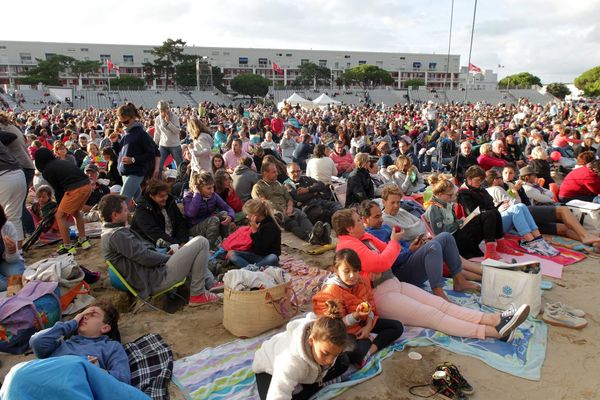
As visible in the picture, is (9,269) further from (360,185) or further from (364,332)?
(360,185)

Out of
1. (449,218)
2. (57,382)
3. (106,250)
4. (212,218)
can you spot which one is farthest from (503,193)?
(57,382)

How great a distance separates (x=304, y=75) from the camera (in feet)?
252

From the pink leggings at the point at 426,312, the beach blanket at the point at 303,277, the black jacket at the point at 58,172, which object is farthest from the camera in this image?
the black jacket at the point at 58,172

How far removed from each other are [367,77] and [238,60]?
95.8 feet

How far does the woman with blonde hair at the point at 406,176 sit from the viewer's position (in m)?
7.74

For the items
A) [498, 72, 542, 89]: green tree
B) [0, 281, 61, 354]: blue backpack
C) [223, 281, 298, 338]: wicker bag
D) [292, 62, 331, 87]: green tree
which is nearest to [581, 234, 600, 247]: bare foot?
[223, 281, 298, 338]: wicker bag

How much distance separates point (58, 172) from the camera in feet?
16.2

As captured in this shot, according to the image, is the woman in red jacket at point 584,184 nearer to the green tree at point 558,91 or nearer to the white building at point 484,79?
the green tree at point 558,91

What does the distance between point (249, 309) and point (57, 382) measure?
201 centimetres

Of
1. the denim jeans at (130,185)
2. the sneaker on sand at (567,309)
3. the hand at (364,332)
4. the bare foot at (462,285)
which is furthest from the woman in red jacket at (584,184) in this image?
the denim jeans at (130,185)

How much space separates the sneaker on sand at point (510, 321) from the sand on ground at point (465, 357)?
12.0 inches

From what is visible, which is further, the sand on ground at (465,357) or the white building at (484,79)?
the white building at (484,79)

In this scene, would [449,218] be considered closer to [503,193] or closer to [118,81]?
[503,193]

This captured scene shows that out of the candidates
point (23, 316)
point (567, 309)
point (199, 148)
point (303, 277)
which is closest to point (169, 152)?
point (199, 148)
